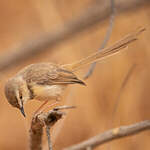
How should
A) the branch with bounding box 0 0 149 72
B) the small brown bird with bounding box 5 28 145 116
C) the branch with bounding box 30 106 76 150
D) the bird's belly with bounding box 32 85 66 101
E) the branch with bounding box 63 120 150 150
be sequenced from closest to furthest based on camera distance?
the branch with bounding box 30 106 76 150 → the branch with bounding box 63 120 150 150 → the small brown bird with bounding box 5 28 145 116 → the bird's belly with bounding box 32 85 66 101 → the branch with bounding box 0 0 149 72

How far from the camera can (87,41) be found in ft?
23.7

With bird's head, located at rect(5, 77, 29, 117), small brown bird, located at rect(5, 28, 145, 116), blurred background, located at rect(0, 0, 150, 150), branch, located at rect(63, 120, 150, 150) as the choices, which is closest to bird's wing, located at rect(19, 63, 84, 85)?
small brown bird, located at rect(5, 28, 145, 116)

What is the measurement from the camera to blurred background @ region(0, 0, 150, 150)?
6.49 meters

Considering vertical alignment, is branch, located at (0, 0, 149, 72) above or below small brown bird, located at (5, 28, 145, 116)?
above

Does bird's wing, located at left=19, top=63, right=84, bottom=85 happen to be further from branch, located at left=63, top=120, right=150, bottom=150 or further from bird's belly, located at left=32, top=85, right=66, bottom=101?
branch, located at left=63, top=120, right=150, bottom=150

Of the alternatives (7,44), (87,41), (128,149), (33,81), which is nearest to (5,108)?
(7,44)

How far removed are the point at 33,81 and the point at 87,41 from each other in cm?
347

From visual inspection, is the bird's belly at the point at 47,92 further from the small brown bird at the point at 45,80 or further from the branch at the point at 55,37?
the branch at the point at 55,37

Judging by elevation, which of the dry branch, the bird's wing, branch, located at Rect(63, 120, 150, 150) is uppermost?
the bird's wing

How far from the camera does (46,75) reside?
3.94 meters

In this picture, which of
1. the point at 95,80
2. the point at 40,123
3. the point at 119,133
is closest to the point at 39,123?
the point at 40,123

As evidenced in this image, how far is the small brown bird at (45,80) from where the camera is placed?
3.63 metres

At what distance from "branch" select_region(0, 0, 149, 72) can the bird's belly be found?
2.51m

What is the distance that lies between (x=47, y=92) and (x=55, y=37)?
271 cm
